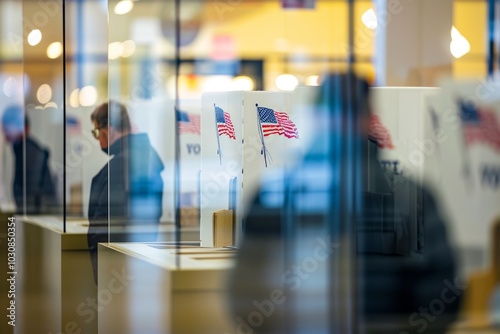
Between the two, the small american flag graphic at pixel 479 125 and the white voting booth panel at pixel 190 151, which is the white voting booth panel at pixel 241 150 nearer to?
the white voting booth panel at pixel 190 151

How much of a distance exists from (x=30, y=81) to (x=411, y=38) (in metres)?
1.57

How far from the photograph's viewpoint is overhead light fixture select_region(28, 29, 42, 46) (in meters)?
4.07

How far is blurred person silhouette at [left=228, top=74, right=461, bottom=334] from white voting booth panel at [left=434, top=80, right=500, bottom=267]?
0.08 metres

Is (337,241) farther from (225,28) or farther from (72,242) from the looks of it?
(72,242)

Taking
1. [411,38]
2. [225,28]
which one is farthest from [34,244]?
[411,38]

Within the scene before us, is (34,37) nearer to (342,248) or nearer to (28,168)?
(28,168)

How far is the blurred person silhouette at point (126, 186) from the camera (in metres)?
3.66

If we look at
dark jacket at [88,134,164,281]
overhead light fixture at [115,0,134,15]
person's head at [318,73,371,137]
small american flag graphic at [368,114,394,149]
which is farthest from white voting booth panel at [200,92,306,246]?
→ overhead light fixture at [115,0,134,15]

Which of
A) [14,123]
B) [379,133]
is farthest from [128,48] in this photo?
[379,133]

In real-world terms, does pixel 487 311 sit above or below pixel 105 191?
below

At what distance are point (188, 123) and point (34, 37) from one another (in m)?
0.90

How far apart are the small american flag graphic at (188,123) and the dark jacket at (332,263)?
0.31 meters

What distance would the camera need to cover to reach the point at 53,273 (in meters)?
3.96

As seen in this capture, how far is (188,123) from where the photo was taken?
3.48 meters
